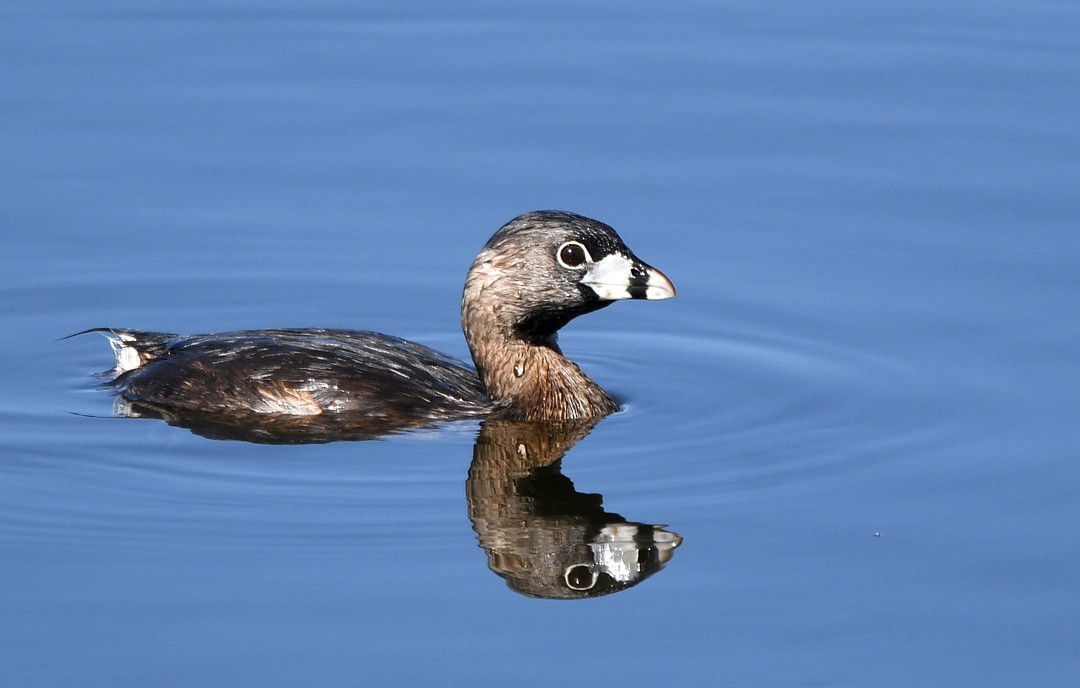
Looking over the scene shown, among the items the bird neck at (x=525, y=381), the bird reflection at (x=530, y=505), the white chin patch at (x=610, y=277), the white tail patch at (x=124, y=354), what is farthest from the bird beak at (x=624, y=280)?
the white tail patch at (x=124, y=354)

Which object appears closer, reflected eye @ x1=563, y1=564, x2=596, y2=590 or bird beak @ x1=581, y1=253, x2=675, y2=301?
reflected eye @ x1=563, y1=564, x2=596, y2=590

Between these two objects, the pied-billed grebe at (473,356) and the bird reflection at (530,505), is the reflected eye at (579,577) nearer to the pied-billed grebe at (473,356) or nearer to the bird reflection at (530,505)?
the bird reflection at (530,505)

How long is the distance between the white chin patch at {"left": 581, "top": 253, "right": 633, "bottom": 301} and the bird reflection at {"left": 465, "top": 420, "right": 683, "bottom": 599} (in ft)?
2.77

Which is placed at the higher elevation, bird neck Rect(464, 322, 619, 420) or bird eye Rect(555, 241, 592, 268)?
bird eye Rect(555, 241, 592, 268)

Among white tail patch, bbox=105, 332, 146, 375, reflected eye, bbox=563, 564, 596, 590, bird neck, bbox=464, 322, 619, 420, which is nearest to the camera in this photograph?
reflected eye, bbox=563, 564, 596, 590

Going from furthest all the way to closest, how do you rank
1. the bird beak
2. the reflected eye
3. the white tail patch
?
the white tail patch → the bird beak → the reflected eye

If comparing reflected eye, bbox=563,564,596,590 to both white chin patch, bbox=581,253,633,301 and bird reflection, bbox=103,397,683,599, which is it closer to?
bird reflection, bbox=103,397,683,599

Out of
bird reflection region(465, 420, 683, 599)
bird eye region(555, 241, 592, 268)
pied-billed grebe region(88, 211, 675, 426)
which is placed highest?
bird eye region(555, 241, 592, 268)

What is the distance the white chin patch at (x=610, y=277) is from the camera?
11352 millimetres

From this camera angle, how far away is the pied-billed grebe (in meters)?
11.3

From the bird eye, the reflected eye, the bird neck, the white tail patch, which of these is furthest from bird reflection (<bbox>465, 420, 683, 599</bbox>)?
the white tail patch

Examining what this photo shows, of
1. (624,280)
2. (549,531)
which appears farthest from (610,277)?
(549,531)

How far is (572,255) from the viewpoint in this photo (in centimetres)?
1138

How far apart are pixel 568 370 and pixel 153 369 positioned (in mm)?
2336
